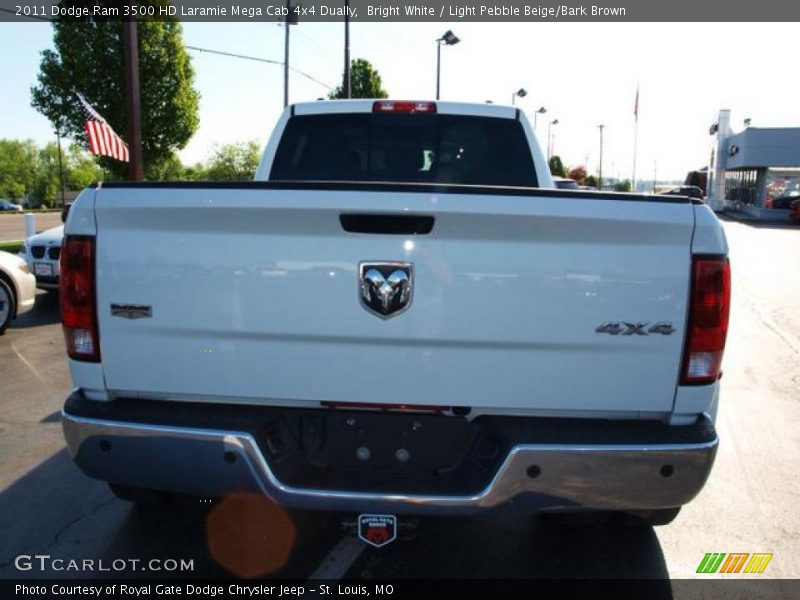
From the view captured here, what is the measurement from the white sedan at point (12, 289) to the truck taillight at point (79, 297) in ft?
21.2

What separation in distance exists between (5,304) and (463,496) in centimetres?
757

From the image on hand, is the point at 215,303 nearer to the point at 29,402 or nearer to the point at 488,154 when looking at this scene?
the point at 488,154

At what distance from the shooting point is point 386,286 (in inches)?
94.5

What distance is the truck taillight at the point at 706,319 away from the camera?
2.37 m

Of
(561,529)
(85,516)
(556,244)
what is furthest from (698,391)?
(85,516)

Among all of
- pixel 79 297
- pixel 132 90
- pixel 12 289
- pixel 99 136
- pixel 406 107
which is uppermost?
pixel 132 90

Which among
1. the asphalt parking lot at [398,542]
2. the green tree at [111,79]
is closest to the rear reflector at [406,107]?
the asphalt parking lot at [398,542]

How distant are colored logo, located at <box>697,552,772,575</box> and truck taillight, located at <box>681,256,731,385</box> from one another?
1.31 meters

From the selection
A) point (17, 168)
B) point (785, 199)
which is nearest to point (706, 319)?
point (785, 199)

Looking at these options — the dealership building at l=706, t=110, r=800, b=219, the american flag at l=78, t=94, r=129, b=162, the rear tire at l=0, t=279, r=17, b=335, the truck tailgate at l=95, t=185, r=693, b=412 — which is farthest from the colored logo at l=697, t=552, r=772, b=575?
the dealership building at l=706, t=110, r=800, b=219

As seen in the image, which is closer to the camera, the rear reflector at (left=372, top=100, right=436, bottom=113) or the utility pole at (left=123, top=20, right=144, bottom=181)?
the rear reflector at (left=372, top=100, right=436, bottom=113)

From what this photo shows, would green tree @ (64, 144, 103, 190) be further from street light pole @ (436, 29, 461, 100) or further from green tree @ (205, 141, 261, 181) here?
street light pole @ (436, 29, 461, 100)

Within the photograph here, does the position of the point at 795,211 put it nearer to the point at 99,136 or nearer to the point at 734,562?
the point at 99,136

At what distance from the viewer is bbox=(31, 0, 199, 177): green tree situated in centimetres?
2320
